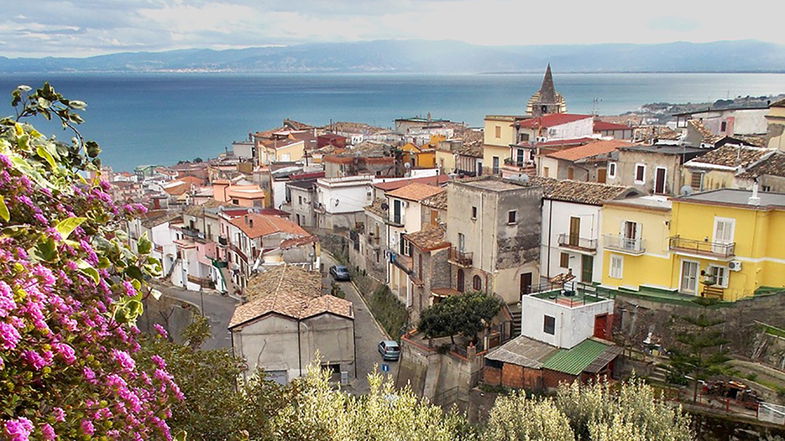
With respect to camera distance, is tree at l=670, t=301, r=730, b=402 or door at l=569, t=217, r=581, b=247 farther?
door at l=569, t=217, r=581, b=247

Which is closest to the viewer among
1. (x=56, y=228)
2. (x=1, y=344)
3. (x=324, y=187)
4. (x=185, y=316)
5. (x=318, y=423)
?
(x=1, y=344)

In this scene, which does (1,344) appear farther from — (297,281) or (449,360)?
(297,281)

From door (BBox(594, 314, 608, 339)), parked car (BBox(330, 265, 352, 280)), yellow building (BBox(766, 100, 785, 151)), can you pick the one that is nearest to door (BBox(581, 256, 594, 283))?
door (BBox(594, 314, 608, 339))

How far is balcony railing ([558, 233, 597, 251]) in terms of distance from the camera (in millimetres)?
27812

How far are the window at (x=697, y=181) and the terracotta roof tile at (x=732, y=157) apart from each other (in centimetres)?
41

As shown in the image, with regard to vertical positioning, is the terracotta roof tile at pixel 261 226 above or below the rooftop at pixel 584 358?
above

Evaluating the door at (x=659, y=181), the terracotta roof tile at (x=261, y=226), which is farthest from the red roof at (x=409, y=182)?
the door at (x=659, y=181)

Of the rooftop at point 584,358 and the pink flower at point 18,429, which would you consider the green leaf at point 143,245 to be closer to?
the pink flower at point 18,429

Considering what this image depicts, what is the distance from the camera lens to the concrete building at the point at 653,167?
1244 inches

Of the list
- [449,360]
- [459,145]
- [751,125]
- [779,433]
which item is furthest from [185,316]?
[751,125]

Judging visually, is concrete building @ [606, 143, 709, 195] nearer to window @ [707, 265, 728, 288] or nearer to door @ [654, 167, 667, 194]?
door @ [654, 167, 667, 194]

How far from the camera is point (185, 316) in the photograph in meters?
38.6

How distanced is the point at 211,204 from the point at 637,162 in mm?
26719

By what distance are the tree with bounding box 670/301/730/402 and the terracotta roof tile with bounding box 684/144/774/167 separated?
9328 millimetres
